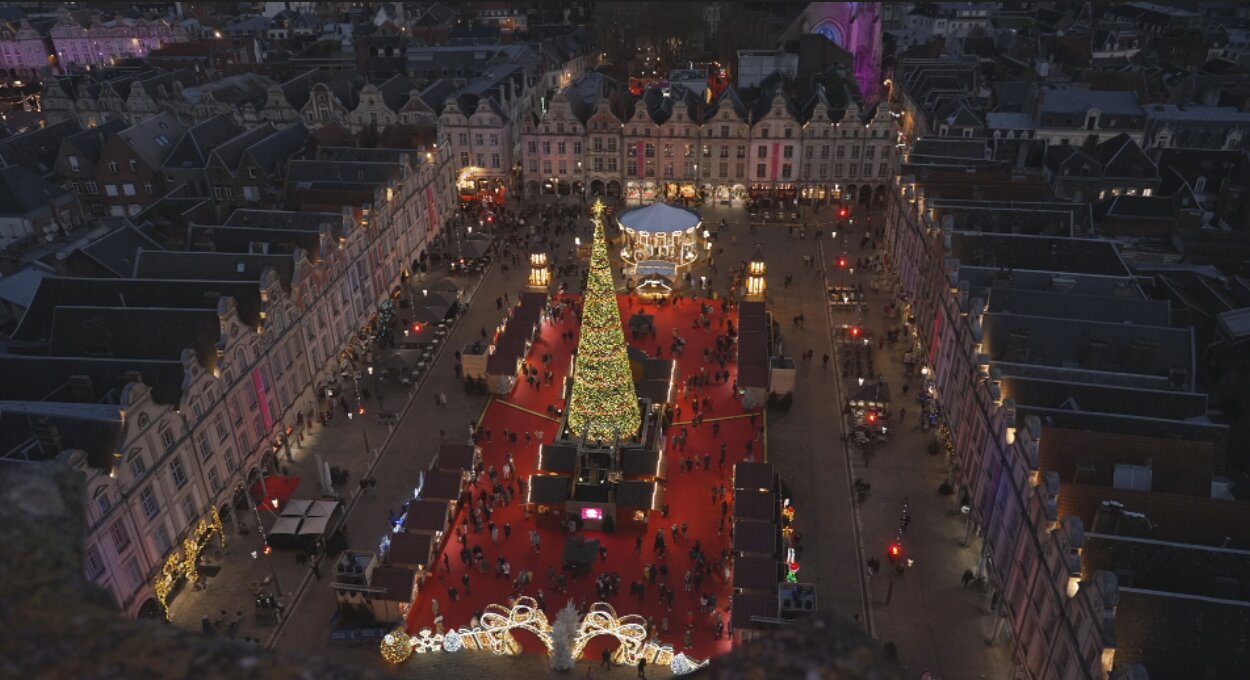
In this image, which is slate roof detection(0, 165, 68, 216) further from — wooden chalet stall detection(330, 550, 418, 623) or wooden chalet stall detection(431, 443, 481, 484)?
wooden chalet stall detection(330, 550, 418, 623)

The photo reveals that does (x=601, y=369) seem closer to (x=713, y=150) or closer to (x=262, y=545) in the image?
(x=262, y=545)

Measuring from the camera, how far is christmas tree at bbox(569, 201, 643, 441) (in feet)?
166

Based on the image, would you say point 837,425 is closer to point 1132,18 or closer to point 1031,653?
point 1031,653

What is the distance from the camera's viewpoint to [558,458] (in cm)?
5391

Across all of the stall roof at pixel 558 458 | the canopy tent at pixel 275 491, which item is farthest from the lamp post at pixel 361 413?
the stall roof at pixel 558 458

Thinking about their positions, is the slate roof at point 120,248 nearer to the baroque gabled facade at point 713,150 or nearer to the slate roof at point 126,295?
the slate roof at point 126,295

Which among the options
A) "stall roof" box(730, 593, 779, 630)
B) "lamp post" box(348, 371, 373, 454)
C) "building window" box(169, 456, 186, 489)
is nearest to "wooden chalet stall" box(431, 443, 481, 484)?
"lamp post" box(348, 371, 373, 454)

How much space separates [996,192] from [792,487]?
125 ft

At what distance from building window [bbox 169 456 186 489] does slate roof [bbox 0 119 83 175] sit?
6251cm

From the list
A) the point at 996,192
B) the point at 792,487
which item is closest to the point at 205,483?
the point at 792,487

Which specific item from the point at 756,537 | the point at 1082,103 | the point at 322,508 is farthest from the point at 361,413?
the point at 1082,103

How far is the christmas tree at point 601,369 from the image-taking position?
166 ft

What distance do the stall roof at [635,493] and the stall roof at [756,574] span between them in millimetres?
8265

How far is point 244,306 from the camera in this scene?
185ft
